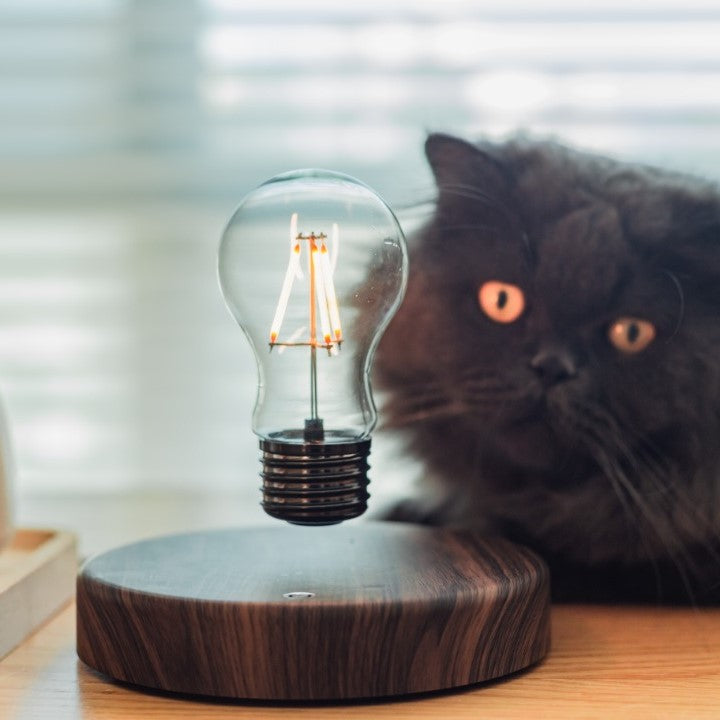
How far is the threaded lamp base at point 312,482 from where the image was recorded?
87 cm

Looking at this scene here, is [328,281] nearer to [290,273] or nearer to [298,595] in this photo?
[290,273]

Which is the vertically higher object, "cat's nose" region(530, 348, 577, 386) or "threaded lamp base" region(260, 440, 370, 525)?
"cat's nose" region(530, 348, 577, 386)

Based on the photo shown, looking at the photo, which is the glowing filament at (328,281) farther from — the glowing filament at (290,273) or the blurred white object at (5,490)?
the blurred white object at (5,490)

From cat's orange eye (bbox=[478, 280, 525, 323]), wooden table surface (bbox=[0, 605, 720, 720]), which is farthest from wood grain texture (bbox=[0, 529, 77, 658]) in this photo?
cat's orange eye (bbox=[478, 280, 525, 323])

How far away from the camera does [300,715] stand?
0.76 m

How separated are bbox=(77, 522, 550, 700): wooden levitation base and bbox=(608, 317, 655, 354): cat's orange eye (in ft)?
0.80

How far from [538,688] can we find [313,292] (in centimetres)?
38

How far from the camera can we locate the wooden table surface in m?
0.78

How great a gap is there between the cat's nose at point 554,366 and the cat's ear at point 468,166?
0.19 m

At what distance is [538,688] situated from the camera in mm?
833

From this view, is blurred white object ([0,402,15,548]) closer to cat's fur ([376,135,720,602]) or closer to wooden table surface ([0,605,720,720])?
wooden table surface ([0,605,720,720])

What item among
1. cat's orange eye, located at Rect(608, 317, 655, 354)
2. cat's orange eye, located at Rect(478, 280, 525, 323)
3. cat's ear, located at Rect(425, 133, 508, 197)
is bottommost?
cat's orange eye, located at Rect(608, 317, 655, 354)

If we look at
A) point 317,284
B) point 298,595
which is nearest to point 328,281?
point 317,284

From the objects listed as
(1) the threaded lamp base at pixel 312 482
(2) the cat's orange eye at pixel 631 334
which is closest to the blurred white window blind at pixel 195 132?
(2) the cat's orange eye at pixel 631 334
